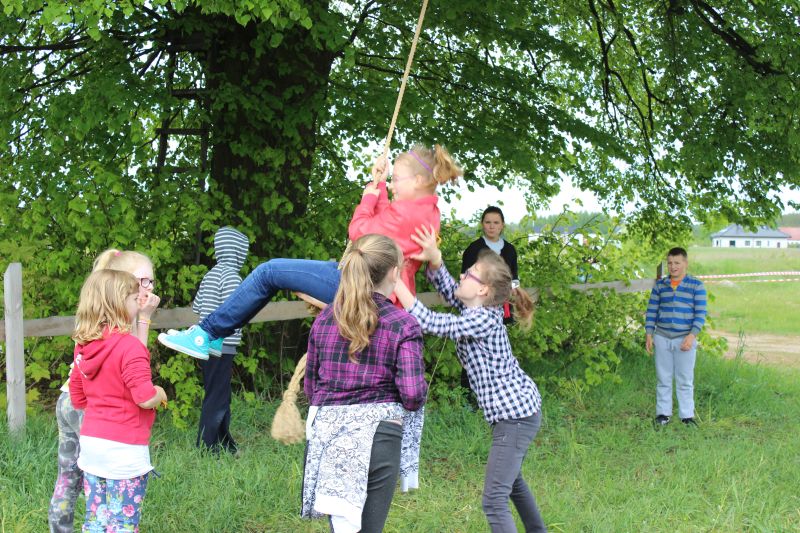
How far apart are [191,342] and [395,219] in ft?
3.67

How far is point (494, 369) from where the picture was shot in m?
3.82

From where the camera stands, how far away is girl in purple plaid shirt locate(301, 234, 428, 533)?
118 inches

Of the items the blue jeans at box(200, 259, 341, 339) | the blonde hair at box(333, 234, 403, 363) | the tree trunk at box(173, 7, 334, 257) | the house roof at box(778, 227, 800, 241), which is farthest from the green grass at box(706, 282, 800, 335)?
the house roof at box(778, 227, 800, 241)

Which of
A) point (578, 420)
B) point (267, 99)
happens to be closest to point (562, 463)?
point (578, 420)

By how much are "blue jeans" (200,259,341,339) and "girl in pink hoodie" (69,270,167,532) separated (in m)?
0.55

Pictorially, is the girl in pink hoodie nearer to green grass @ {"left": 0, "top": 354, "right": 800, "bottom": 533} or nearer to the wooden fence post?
green grass @ {"left": 0, "top": 354, "right": 800, "bottom": 533}

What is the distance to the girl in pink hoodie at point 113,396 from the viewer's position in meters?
3.20

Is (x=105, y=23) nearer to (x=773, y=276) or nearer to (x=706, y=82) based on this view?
(x=706, y=82)

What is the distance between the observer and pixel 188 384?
21.1 feet

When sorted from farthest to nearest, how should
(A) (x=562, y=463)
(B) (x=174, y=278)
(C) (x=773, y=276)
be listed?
(C) (x=773, y=276) → (B) (x=174, y=278) → (A) (x=562, y=463)

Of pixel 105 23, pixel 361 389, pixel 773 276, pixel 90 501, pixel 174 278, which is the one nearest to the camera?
pixel 361 389

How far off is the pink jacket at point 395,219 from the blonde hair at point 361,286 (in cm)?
65

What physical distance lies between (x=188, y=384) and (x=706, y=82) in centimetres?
688

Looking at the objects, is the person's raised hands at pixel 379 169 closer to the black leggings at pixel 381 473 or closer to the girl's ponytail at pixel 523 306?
the girl's ponytail at pixel 523 306
